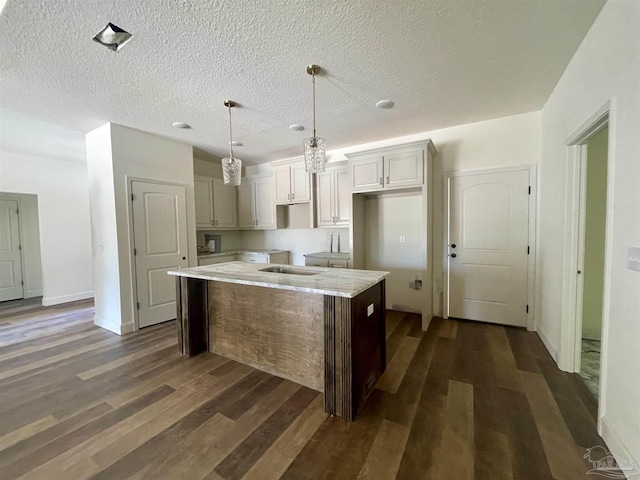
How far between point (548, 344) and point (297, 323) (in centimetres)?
259

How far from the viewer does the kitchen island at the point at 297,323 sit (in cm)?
186

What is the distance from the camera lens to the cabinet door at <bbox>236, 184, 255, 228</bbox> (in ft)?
17.2

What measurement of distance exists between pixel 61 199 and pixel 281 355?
548cm

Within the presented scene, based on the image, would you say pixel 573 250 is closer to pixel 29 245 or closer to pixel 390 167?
pixel 390 167

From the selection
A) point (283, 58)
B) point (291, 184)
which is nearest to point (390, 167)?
point (291, 184)

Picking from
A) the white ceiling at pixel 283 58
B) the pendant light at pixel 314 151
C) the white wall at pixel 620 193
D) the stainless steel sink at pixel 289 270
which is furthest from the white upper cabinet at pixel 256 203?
the white wall at pixel 620 193

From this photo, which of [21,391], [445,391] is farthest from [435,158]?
[21,391]

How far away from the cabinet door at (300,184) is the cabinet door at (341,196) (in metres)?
0.48

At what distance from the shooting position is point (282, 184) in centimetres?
477

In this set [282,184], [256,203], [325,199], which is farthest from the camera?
[256,203]

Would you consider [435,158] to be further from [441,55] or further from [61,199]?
[61,199]

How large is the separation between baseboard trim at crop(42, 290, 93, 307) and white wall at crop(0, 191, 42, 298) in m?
1.16

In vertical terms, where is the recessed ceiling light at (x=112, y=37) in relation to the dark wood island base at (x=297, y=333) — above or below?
above

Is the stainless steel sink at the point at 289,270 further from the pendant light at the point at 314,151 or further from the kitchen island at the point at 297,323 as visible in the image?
Result: the pendant light at the point at 314,151
